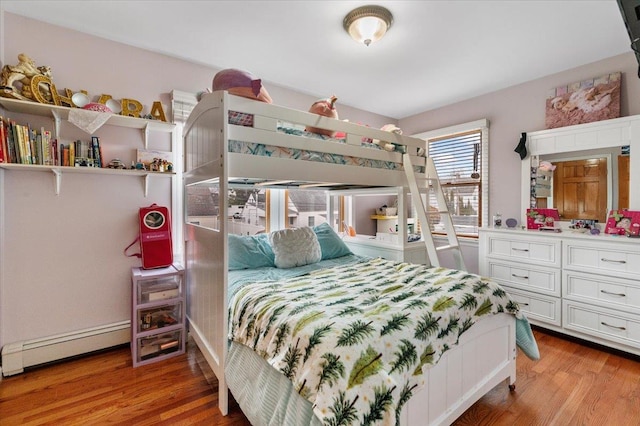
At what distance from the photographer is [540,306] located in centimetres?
266

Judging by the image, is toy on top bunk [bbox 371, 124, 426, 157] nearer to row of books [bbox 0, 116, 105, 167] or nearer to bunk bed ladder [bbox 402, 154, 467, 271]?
bunk bed ladder [bbox 402, 154, 467, 271]

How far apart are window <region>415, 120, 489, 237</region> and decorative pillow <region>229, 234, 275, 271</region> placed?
7.42 ft

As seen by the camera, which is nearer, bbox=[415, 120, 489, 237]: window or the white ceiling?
the white ceiling

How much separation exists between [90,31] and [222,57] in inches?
37.2

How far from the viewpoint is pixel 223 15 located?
2012 millimetres

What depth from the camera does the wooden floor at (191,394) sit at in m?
1.61

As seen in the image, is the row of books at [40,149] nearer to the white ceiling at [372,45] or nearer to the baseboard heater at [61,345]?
the white ceiling at [372,45]

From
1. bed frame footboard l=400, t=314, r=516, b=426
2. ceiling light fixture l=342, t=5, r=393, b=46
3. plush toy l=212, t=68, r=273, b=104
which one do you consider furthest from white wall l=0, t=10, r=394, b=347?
bed frame footboard l=400, t=314, r=516, b=426

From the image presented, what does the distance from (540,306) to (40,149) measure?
4.16 meters

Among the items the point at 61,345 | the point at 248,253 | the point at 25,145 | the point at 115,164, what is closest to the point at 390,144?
the point at 248,253

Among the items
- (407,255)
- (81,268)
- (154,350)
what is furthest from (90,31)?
(407,255)

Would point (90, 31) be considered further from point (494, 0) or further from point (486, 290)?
point (486, 290)

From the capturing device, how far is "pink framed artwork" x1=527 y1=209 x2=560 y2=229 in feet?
9.18

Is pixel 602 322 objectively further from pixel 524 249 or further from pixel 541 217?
pixel 541 217
